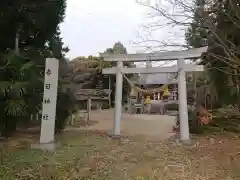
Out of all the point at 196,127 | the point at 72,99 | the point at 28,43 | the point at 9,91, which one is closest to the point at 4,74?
the point at 9,91

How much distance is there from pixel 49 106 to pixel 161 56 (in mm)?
3603

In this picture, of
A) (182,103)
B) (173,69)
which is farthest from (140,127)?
(173,69)

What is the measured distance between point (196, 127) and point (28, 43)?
18.6 ft

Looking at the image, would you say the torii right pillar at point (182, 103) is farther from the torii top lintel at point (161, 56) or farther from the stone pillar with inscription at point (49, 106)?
the stone pillar with inscription at point (49, 106)

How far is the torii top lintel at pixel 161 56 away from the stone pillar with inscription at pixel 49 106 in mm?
2583

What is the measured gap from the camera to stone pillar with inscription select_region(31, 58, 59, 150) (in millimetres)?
7692


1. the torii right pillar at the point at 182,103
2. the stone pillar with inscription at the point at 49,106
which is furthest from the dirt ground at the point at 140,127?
the stone pillar with inscription at the point at 49,106

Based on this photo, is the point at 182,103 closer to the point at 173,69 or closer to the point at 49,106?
the point at 173,69

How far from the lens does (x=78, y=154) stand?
7215 millimetres

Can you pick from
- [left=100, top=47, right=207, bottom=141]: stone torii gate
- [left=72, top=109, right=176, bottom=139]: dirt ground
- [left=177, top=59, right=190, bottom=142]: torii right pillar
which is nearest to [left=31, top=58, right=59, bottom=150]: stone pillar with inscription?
[left=100, top=47, right=207, bottom=141]: stone torii gate

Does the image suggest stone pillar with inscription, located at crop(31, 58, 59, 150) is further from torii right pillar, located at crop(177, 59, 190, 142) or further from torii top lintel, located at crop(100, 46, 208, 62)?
→ torii right pillar, located at crop(177, 59, 190, 142)

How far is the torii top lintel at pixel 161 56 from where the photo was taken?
9.12 metres

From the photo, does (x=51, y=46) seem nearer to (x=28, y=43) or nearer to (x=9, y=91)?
(x=28, y=43)

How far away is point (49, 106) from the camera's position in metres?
7.82
